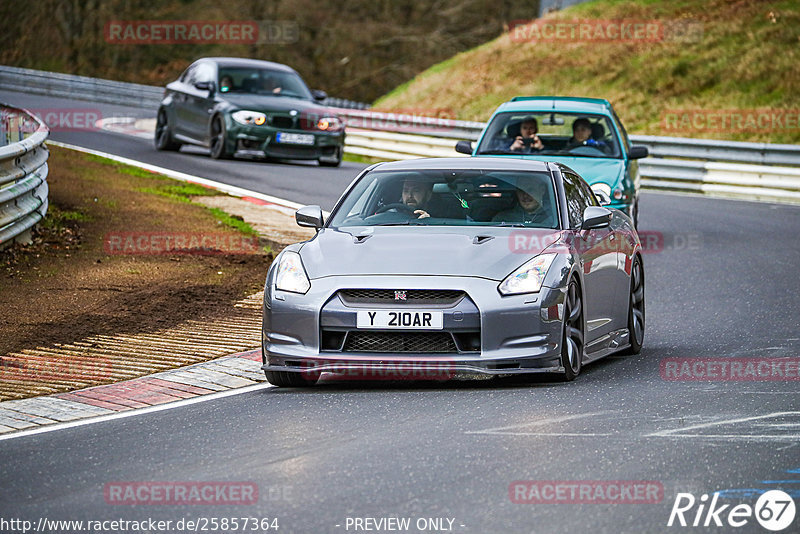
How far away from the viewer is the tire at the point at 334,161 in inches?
1022

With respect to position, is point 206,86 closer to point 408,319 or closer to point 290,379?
point 290,379

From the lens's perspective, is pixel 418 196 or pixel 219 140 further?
pixel 219 140

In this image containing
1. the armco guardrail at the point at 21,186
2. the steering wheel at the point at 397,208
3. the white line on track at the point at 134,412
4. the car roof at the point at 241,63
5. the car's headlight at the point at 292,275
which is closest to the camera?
the white line on track at the point at 134,412

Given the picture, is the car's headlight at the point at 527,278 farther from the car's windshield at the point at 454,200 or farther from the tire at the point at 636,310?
the tire at the point at 636,310

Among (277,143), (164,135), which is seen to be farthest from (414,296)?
(164,135)

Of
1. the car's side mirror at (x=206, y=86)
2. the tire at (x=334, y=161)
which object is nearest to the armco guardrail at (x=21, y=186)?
the car's side mirror at (x=206, y=86)

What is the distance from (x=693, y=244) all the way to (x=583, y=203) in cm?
752

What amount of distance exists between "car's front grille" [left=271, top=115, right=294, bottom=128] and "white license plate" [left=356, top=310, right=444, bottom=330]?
16551 mm

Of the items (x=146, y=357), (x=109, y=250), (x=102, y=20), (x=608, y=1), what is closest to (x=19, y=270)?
(x=109, y=250)

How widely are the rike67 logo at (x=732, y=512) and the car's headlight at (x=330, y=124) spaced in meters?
19.5

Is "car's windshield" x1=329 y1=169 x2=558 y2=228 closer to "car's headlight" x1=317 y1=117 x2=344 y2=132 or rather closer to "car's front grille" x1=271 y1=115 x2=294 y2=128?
"car's front grille" x1=271 y1=115 x2=294 y2=128

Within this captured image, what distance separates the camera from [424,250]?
880cm

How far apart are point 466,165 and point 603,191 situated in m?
5.86

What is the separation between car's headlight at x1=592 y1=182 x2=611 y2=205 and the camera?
611 inches
